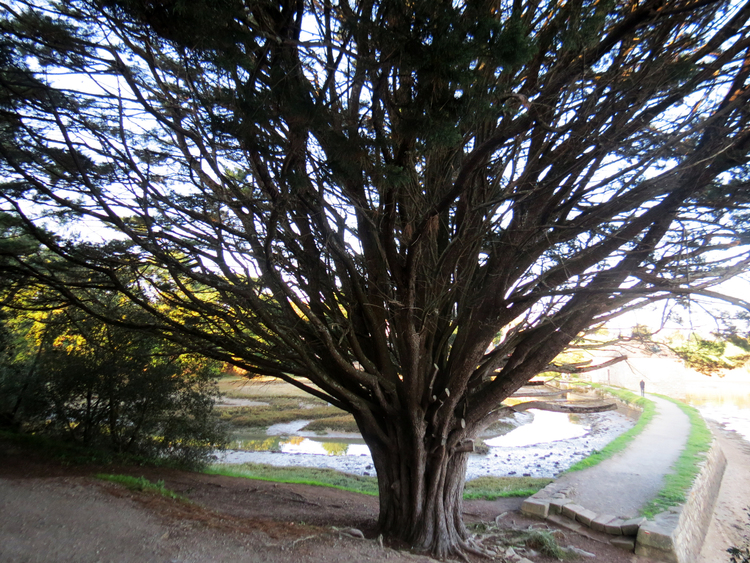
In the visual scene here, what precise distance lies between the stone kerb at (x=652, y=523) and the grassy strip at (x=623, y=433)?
216 cm

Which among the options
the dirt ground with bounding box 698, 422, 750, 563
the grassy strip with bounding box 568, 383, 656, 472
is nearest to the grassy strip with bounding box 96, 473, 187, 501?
the dirt ground with bounding box 698, 422, 750, 563

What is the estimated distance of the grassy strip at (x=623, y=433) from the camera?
33.5 feet

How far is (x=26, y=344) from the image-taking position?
9664mm

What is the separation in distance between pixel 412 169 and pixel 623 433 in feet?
47.5

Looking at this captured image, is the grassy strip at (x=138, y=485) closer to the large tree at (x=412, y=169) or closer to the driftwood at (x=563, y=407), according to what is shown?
the large tree at (x=412, y=169)

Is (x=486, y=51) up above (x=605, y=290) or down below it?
above

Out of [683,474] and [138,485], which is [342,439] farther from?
[138,485]

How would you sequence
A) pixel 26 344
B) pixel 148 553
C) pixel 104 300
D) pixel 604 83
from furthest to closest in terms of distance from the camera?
pixel 26 344 → pixel 104 300 → pixel 604 83 → pixel 148 553

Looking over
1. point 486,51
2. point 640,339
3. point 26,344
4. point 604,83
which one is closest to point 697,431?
point 640,339

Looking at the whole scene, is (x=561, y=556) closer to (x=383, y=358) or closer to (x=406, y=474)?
(x=406, y=474)

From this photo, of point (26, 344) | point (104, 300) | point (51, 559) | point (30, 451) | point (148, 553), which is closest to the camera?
point (51, 559)

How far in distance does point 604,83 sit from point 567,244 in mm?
1815

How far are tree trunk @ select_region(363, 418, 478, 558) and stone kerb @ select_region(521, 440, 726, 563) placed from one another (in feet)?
8.58

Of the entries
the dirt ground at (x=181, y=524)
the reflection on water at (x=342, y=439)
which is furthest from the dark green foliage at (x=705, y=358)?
the reflection on water at (x=342, y=439)
